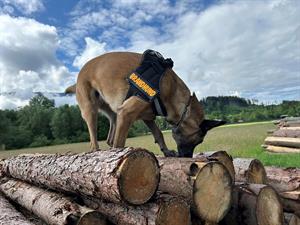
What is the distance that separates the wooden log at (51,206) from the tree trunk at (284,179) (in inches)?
86.0

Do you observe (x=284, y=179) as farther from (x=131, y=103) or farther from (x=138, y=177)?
(x=131, y=103)

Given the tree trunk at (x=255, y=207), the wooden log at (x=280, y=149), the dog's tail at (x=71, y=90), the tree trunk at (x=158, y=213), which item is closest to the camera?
the tree trunk at (x=158, y=213)

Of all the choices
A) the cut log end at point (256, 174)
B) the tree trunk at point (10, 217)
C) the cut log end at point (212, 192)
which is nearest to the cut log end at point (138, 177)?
the cut log end at point (212, 192)

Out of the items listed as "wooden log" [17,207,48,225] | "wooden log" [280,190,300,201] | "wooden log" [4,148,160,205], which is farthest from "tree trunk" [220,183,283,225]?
"wooden log" [17,207,48,225]

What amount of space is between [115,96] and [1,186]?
2.84 m

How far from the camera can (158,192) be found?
10.1ft

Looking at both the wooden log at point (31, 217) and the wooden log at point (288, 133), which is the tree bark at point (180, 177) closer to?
the wooden log at point (31, 217)

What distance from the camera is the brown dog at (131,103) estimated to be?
4.92 metres

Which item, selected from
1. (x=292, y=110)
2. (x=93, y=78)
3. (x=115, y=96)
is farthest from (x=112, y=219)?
(x=292, y=110)

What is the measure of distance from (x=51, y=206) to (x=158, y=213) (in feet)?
4.84

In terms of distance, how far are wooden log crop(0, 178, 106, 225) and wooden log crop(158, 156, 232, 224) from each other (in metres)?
0.78

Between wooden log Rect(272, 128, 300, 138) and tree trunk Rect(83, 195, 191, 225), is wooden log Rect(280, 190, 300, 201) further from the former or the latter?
wooden log Rect(272, 128, 300, 138)

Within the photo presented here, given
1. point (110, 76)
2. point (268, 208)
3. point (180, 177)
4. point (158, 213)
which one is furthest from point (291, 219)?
point (110, 76)

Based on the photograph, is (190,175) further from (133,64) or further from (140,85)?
(133,64)
